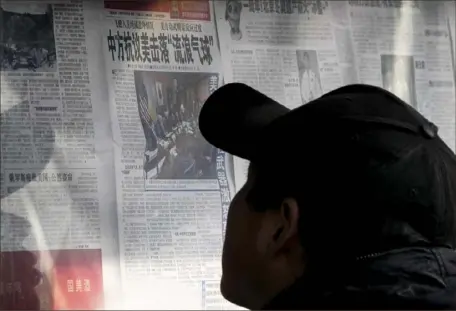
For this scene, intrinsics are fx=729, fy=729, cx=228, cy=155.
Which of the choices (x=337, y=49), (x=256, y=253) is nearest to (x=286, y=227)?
(x=256, y=253)

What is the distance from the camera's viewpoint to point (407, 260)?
1.43 ft

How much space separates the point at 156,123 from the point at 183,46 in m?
0.10

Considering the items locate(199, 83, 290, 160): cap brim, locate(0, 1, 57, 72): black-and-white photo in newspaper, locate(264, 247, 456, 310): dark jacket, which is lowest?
locate(264, 247, 456, 310): dark jacket

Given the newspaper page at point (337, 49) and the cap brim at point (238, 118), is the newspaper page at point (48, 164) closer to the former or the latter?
the newspaper page at point (337, 49)

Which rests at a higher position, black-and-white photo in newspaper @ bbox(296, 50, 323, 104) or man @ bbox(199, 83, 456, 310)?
black-and-white photo in newspaper @ bbox(296, 50, 323, 104)

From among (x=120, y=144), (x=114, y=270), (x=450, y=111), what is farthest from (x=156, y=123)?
(x=450, y=111)

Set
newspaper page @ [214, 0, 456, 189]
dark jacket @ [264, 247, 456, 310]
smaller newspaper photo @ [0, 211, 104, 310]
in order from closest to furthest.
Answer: dark jacket @ [264, 247, 456, 310] < smaller newspaper photo @ [0, 211, 104, 310] < newspaper page @ [214, 0, 456, 189]

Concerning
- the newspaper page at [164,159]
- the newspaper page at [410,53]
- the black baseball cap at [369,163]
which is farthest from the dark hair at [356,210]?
the newspaper page at [410,53]

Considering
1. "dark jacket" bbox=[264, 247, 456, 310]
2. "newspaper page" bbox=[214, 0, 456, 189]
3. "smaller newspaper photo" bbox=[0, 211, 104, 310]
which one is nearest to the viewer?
"dark jacket" bbox=[264, 247, 456, 310]

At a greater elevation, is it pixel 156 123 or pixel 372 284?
pixel 156 123

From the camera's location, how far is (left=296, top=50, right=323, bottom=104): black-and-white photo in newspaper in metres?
0.87

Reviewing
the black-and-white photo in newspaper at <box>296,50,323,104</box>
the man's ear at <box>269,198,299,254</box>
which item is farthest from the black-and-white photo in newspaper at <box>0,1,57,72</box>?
the man's ear at <box>269,198,299,254</box>

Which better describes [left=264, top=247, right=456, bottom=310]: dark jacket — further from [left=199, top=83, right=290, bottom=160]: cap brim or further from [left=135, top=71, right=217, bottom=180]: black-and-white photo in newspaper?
[left=135, top=71, right=217, bottom=180]: black-and-white photo in newspaper

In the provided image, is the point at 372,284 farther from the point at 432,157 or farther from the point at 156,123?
the point at 156,123
